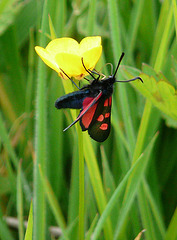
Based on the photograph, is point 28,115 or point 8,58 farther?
point 8,58

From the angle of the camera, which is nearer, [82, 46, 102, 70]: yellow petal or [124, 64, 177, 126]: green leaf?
[82, 46, 102, 70]: yellow petal

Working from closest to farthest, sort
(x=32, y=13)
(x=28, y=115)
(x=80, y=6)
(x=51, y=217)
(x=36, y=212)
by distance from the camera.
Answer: (x=36, y=212), (x=51, y=217), (x=28, y=115), (x=80, y=6), (x=32, y=13)

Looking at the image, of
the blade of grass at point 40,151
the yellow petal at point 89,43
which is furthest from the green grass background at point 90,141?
the yellow petal at point 89,43

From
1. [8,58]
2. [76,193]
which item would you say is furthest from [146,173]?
[8,58]

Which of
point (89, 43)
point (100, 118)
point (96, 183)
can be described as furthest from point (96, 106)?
point (96, 183)

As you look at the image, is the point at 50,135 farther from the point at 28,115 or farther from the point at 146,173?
the point at 146,173

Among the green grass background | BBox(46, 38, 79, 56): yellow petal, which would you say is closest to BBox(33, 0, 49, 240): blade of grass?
the green grass background

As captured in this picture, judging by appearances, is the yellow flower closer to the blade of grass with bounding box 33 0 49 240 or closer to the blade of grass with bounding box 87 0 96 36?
the blade of grass with bounding box 33 0 49 240
